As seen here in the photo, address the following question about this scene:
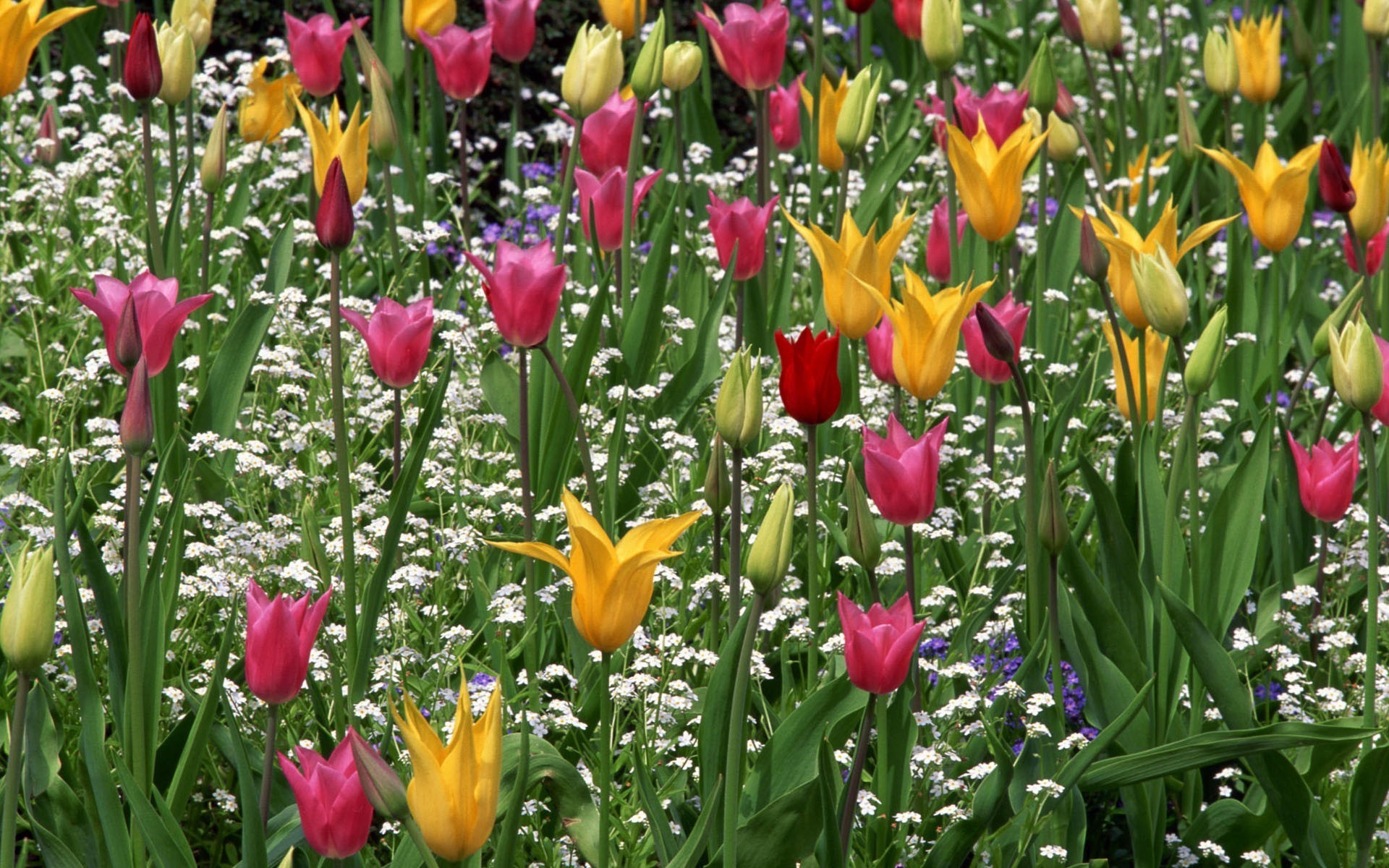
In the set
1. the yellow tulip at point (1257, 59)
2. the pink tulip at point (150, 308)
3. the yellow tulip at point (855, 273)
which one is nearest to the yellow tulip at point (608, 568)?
the pink tulip at point (150, 308)

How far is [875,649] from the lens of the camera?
1.45m

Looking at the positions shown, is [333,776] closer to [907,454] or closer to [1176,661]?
[907,454]

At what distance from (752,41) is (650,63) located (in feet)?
1.00

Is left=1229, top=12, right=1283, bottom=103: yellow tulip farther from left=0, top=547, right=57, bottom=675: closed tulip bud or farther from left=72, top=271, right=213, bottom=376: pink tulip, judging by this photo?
left=0, top=547, right=57, bottom=675: closed tulip bud

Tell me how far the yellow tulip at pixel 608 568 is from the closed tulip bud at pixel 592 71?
1.27 meters

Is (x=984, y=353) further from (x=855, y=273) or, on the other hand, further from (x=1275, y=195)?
(x=1275, y=195)

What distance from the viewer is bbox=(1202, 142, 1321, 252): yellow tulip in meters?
2.41

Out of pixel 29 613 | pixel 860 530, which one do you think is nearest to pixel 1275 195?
pixel 860 530

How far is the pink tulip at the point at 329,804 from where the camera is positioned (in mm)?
1361

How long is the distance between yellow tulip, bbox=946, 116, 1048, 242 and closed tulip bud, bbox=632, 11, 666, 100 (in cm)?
59

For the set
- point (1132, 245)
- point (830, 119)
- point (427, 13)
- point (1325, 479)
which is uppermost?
point (427, 13)

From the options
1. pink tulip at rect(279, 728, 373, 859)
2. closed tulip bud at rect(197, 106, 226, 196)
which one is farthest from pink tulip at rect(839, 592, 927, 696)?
closed tulip bud at rect(197, 106, 226, 196)

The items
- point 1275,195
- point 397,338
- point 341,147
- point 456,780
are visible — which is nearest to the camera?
point 456,780

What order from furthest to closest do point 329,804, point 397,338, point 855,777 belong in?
1. point 397,338
2. point 855,777
3. point 329,804
